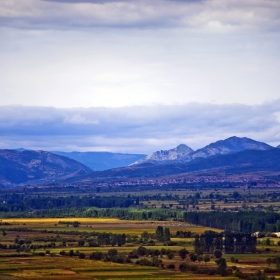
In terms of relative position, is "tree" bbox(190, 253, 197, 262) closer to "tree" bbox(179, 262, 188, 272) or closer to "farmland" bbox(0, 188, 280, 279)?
"farmland" bbox(0, 188, 280, 279)

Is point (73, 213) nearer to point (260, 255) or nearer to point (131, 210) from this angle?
point (131, 210)

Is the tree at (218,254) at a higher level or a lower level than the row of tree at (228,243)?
lower

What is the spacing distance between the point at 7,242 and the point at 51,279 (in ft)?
134

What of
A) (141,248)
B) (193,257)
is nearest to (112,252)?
(141,248)

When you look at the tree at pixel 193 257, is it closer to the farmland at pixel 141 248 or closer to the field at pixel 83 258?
the farmland at pixel 141 248

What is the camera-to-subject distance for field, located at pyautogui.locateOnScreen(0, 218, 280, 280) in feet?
277

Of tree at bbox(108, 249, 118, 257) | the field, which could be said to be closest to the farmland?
the field

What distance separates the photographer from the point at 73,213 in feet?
616

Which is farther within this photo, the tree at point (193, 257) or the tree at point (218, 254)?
the tree at point (218, 254)

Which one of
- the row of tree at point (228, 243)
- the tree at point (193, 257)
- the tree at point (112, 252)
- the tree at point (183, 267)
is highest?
the row of tree at point (228, 243)

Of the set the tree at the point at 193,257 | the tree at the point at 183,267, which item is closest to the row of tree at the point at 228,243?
the tree at the point at 193,257

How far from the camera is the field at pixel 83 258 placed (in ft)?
277

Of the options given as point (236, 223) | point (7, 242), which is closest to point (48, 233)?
point (7, 242)

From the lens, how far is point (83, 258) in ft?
329
